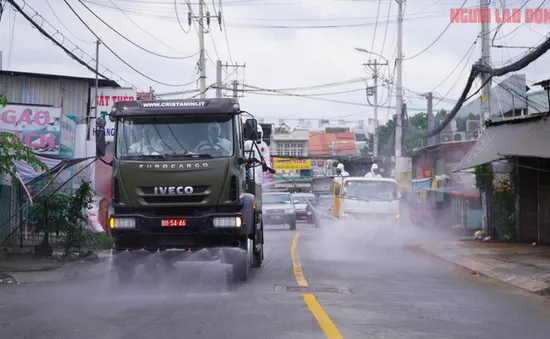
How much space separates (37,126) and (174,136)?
39.4ft

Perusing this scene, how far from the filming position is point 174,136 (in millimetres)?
12016

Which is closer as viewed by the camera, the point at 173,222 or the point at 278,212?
the point at 173,222

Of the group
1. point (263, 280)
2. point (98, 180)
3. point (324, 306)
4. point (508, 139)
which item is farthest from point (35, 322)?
point (98, 180)

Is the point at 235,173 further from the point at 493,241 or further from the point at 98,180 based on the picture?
the point at 98,180

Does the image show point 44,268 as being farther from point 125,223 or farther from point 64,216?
point 125,223

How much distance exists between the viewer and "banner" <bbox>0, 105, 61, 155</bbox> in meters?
22.4

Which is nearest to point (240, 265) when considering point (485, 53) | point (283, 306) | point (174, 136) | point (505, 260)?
point (174, 136)

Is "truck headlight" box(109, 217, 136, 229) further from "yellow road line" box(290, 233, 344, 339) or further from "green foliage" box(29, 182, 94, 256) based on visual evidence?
Answer: "green foliage" box(29, 182, 94, 256)

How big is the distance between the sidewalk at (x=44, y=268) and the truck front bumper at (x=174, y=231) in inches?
112

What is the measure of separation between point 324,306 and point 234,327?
6.50 feet

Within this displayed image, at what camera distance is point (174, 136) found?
12.0 meters

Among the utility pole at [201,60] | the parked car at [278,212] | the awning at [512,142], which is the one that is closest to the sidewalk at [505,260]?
the awning at [512,142]

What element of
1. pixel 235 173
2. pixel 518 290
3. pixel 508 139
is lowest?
pixel 518 290

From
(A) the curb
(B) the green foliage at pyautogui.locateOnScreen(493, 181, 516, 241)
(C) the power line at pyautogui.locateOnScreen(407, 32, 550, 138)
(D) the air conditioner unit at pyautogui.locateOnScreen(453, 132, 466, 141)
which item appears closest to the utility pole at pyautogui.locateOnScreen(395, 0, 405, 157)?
(D) the air conditioner unit at pyautogui.locateOnScreen(453, 132, 466, 141)
